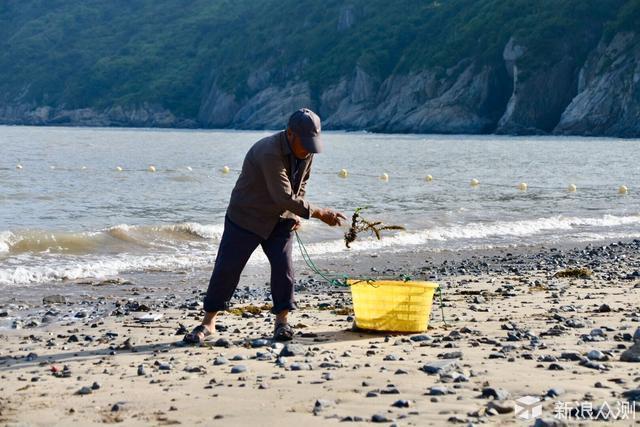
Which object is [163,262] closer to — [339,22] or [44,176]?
[44,176]

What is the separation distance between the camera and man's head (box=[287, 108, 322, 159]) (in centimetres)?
825

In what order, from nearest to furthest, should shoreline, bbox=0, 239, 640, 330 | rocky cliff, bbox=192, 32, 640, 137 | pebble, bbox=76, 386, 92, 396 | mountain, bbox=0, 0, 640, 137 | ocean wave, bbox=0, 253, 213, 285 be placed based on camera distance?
pebble, bbox=76, 386, 92, 396, shoreline, bbox=0, 239, 640, 330, ocean wave, bbox=0, 253, 213, 285, rocky cliff, bbox=192, 32, 640, 137, mountain, bbox=0, 0, 640, 137

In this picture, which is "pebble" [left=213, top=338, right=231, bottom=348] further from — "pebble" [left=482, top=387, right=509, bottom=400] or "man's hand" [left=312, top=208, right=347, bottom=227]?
"pebble" [left=482, top=387, right=509, bottom=400]

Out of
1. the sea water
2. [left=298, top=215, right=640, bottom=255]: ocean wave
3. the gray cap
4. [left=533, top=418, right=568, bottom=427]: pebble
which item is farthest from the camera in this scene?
[left=298, top=215, right=640, bottom=255]: ocean wave

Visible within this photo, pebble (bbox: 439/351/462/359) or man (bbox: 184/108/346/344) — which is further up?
man (bbox: 184/108/346/344)

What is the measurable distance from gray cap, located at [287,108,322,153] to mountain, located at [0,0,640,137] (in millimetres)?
99996

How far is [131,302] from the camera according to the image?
11.4 metres

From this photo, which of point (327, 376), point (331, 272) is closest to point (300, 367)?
point (327, 376)

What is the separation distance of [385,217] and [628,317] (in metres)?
13.7

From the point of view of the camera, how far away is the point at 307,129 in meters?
8.24

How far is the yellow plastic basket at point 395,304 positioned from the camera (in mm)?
8922

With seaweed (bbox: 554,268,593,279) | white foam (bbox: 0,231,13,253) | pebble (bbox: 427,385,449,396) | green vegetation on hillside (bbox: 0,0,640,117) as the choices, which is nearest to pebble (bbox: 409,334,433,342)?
pebble (bbox: 427,385,449,396)

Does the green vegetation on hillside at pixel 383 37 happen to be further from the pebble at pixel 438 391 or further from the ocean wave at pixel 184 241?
the pebble at pixel 438 391

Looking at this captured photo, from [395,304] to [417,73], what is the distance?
130827 mm
